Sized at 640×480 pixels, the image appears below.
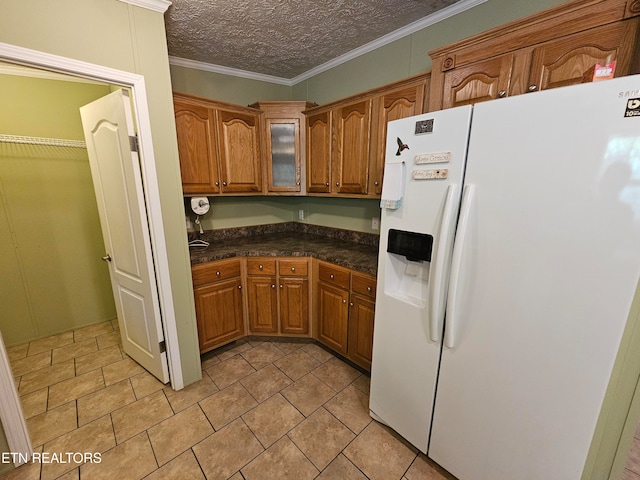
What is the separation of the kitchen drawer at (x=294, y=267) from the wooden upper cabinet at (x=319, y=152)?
0.72 meters

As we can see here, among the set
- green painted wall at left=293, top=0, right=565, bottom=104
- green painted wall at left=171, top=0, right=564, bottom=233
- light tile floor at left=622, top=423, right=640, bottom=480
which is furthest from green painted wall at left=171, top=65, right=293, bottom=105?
light tile floor at left=622, top=423, right=640, bottom=480

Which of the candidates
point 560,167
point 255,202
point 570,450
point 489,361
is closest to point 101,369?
point 255,202

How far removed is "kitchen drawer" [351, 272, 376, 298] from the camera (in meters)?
1.94

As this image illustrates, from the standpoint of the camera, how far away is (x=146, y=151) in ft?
5.29

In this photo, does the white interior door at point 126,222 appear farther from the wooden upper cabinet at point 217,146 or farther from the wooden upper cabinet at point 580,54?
the wooden upper cabinet at point 580,54

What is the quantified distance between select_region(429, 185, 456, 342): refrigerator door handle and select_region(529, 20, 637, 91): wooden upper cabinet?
708 millimetres

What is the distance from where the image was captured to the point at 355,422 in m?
1.72

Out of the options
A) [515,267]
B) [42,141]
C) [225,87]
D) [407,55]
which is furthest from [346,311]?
[42,141]

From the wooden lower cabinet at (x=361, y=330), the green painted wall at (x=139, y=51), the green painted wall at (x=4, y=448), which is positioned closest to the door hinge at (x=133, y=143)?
the green painted wall at (x=139, y=51)

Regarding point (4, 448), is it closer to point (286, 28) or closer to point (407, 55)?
point (286, 28)

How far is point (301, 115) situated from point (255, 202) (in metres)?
1.09

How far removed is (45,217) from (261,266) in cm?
215

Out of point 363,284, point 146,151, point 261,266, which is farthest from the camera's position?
point 261,266

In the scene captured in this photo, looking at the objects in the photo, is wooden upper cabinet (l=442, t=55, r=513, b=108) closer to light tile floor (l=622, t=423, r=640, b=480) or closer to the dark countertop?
the dark countertop
